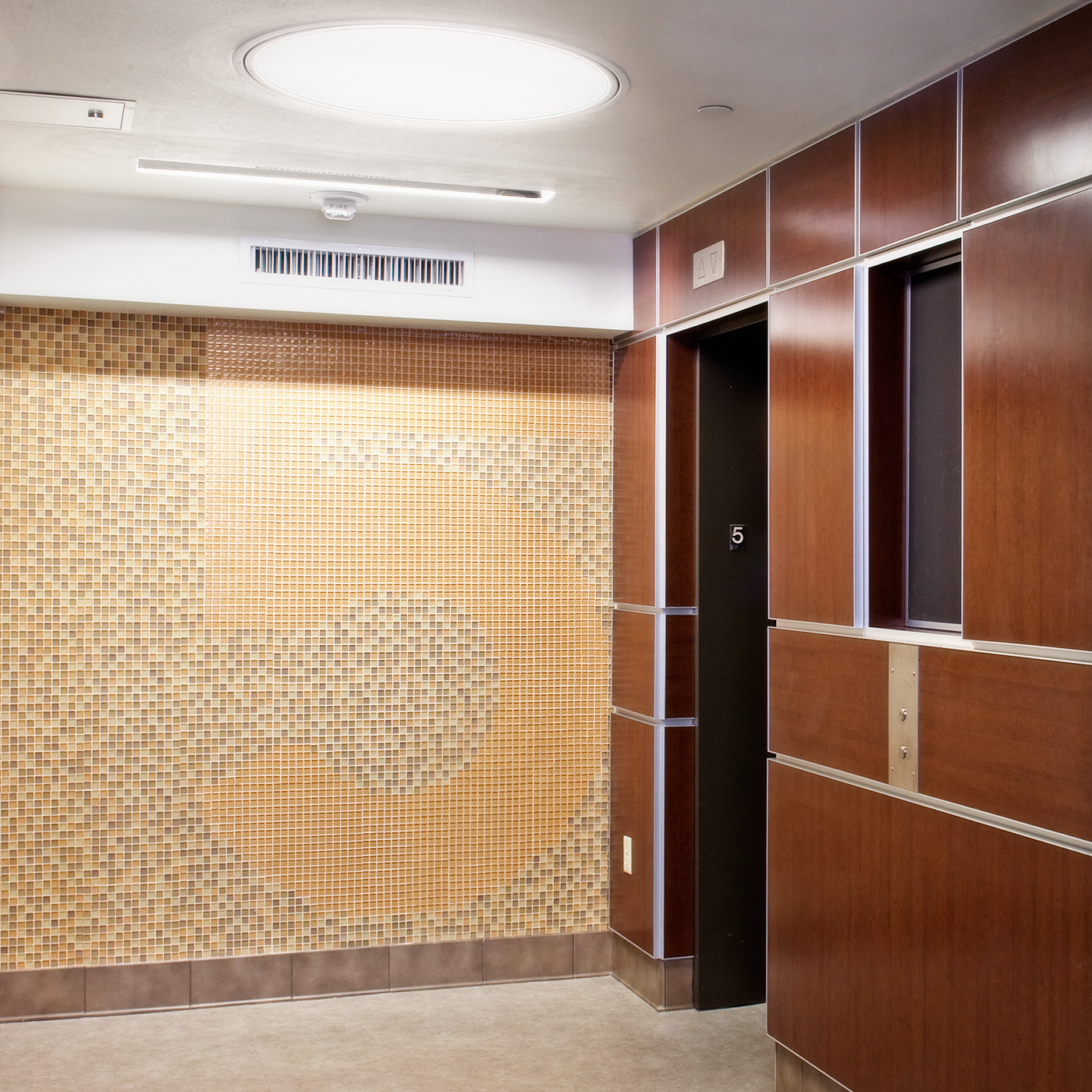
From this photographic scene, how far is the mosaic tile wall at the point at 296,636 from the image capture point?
4004 mm

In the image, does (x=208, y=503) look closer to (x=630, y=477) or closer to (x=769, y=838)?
(x=630, y=477)

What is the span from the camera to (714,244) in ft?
12.3

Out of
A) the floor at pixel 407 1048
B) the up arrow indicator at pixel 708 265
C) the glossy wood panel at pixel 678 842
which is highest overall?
the up arrow indicator at pixel 708 265

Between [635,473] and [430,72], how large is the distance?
1743 millimetres

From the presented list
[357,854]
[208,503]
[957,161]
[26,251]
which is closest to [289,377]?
[208,503]

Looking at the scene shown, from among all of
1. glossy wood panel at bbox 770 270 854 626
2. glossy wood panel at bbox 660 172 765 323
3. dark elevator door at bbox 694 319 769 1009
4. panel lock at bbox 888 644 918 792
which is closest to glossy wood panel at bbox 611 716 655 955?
dark elevator door at bbox 694 319 769 1009

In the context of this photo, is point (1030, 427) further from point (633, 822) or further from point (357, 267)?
point (357, 267)

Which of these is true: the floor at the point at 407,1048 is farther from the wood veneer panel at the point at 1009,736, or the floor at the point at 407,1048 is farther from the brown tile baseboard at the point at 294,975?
the wood veneer panel at the point at 1009,736

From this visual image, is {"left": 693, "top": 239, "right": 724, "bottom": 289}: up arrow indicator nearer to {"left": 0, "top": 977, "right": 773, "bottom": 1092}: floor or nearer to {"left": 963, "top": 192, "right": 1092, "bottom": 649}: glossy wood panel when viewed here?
{"left": 963, "top": 192, "right": 1092, "bottom": 649}: glossy wood panel

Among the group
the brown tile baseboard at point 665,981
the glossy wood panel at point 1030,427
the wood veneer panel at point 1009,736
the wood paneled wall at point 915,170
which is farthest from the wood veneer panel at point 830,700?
the brown tile baseboard at point 665,981

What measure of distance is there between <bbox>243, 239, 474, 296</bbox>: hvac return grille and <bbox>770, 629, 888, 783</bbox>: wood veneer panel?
1.73 metres

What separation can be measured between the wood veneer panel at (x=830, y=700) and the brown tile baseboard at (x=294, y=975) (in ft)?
4.89

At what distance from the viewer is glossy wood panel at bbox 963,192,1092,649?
234 centimetres

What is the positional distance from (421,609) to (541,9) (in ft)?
7.51
